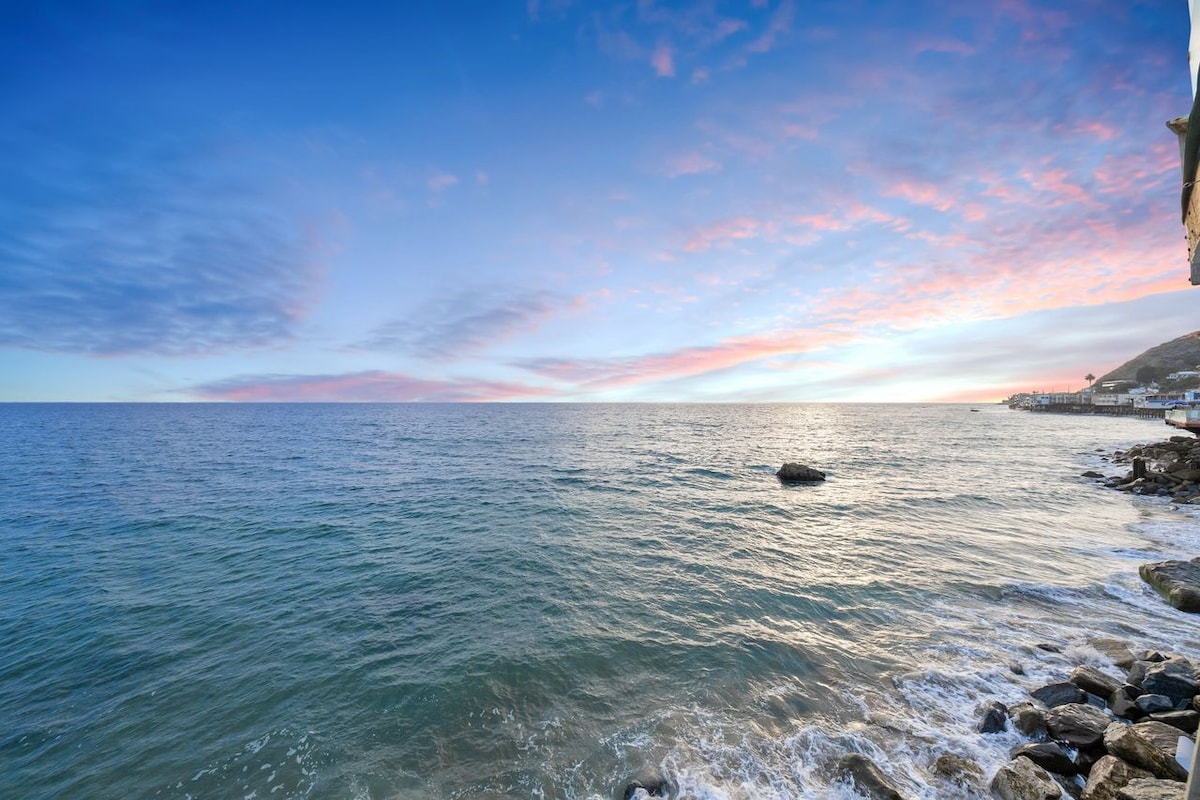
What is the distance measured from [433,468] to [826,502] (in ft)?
118

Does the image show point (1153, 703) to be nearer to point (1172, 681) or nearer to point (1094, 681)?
point (1094, 681)

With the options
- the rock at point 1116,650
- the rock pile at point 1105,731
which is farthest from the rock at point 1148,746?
the rock at point 1116,650

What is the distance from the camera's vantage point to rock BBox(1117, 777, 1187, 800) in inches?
251

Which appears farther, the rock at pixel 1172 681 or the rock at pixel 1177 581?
the rock at pixel 1177 581

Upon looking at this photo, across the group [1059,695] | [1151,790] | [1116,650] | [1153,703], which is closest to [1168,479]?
[1116,650]

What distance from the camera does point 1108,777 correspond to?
7160 millimetres

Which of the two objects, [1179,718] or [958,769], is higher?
[1179,718]

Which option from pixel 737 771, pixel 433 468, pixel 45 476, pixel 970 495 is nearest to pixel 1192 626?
pixel 737 771

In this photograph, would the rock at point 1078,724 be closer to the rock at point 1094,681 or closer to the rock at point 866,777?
the rock at point 1094,681

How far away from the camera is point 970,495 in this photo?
32125mm

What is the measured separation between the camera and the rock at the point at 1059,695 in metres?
9.62

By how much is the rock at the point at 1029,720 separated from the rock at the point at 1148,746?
91cm

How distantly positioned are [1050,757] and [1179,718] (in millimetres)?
3244

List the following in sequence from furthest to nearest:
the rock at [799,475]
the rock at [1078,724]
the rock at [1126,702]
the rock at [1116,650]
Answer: the rock at [799,475], the rock at [1116,650], the rock at [1126,702], the rock at [1078,724]
